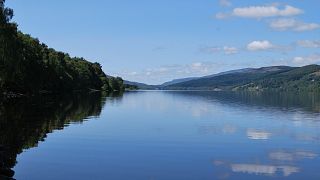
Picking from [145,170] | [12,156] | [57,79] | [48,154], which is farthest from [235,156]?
[57,79]

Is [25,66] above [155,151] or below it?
above

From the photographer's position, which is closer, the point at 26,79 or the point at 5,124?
the point at 5,124

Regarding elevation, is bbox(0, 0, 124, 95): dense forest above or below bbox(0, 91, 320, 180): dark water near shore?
above

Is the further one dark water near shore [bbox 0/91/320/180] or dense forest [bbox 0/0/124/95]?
dense forest [bbox 0/0/124/95]

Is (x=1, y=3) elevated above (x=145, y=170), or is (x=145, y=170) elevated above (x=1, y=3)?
(x=1, y=3)

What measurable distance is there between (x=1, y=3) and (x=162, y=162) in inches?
1875

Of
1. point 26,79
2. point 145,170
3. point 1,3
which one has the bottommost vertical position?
point 145,170

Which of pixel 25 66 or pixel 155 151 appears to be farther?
pixel 25 66

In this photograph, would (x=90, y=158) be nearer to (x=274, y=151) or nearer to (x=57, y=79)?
(x=274, y=151)

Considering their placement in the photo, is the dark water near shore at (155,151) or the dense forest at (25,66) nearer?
the dark water near shore at (155,151)

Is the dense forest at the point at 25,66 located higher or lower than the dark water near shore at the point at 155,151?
higher

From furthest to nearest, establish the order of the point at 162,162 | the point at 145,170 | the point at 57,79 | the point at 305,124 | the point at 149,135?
the point at 57,79, the point at 305,124, the point at 149,135, the point at 162,162, the point at 145,170

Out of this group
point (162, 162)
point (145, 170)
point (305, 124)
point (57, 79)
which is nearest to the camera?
point (145, 170)

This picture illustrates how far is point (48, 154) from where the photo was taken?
1444 inches
